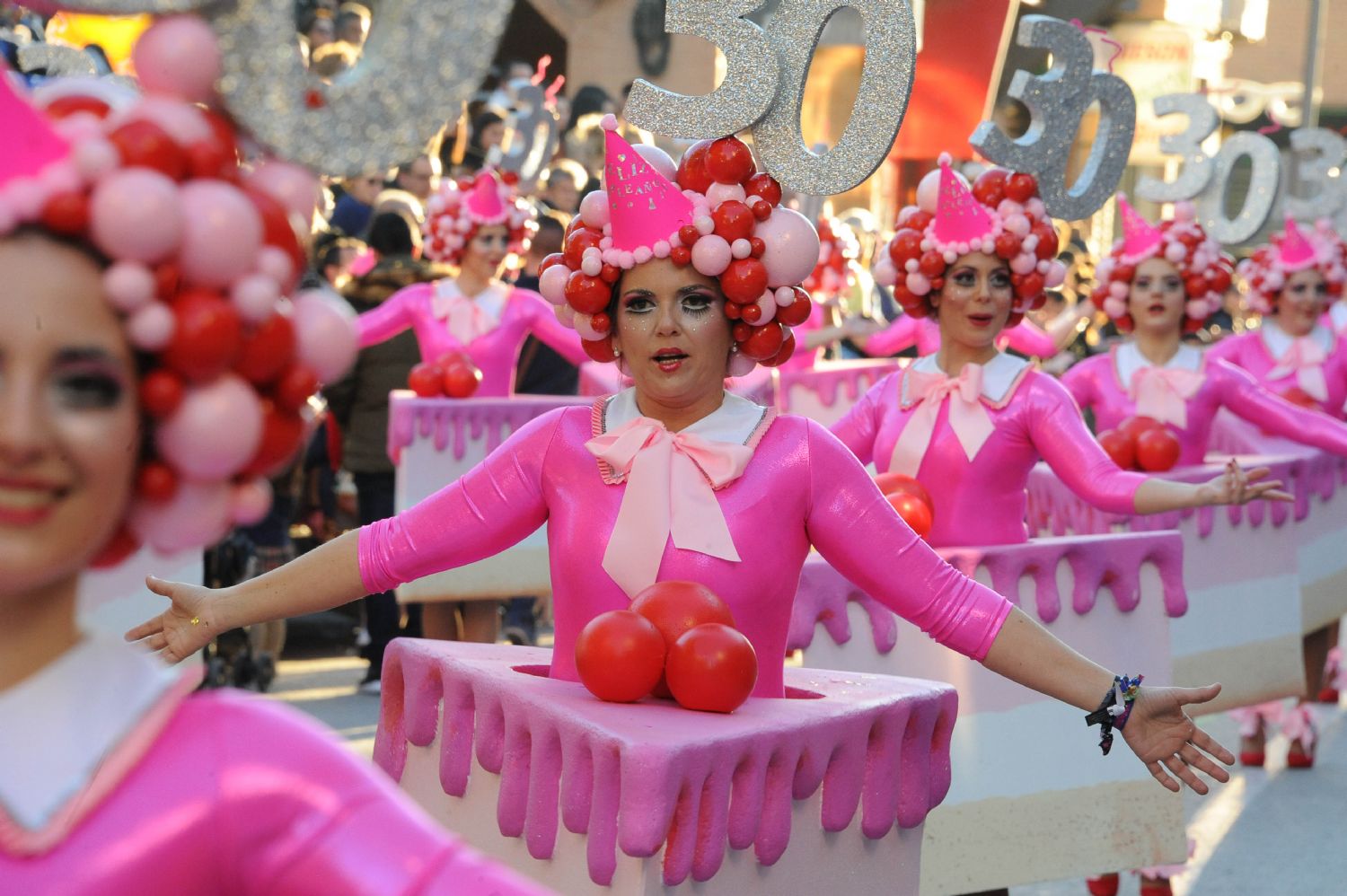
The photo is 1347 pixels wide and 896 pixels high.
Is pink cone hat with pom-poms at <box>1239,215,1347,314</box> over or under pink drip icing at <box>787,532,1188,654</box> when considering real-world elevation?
over

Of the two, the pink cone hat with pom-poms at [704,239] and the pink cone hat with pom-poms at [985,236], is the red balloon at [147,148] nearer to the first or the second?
the pink cone hat with pom-poms at [704,239]

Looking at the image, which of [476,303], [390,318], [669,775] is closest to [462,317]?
[476,303]

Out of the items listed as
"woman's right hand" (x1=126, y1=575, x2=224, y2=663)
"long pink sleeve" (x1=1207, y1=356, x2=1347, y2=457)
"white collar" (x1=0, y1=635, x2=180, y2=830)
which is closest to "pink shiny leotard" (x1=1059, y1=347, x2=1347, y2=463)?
"long pink sleeve" (x1=1207, y1=356, x2=1347, y2=457)

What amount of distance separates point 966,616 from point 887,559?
173mm

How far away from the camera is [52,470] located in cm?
154

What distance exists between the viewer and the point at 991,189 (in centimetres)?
498

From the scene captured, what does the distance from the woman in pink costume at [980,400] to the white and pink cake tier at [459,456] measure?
89.8 inches

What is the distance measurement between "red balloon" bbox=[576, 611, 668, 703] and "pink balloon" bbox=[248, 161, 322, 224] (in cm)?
129

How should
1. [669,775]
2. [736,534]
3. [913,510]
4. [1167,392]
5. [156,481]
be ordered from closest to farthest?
[156,481]
[669,775]
[736,534]
[913,510]
[1167,392]

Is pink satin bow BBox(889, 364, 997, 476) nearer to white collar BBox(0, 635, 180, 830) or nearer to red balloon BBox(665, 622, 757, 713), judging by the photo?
red balloon BBox(665, 622, 757, 713)

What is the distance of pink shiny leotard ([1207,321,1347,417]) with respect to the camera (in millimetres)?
8398

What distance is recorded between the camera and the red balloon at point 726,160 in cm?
334

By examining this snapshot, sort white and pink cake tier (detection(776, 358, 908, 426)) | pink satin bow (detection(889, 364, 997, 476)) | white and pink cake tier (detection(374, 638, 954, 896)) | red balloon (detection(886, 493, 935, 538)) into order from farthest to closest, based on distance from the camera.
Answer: white and pink cake tier (detection(776, 358, 908, 426)) → pink satin bow (detection(889, 364, 997, 476)) → red balloon (detection(886, 493, 935, 538)) → white and pink cake tier (detection(374, 638, 954, 896))

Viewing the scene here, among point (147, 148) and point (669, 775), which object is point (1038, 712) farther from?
point (147, 148)
